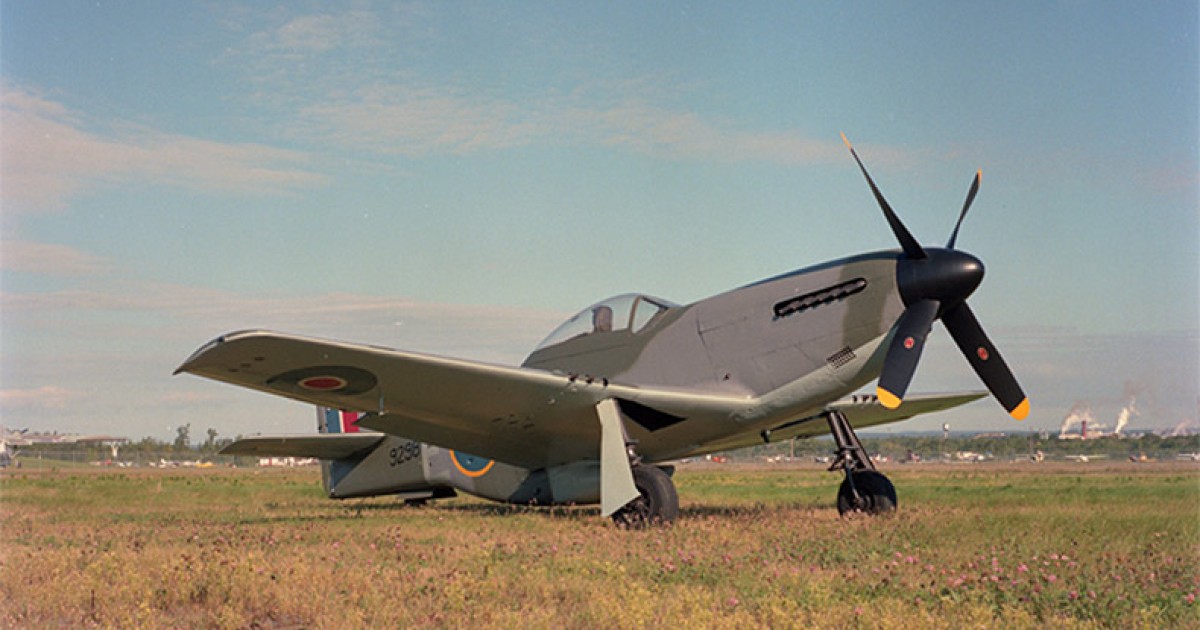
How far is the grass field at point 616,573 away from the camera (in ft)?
18.1

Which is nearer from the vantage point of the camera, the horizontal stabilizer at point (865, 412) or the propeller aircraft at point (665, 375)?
the propeller aircraft at point (665, 375)

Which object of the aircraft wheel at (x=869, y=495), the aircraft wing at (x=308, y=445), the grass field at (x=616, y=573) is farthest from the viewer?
the aircraft wing at (x=308, y=445)

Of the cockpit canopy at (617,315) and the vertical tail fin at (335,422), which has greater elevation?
the cockpit canopy at (617,315)

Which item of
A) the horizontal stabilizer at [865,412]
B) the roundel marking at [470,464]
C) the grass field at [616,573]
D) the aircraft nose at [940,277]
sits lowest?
the grass field at [616,573]

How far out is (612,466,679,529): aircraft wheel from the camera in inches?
425

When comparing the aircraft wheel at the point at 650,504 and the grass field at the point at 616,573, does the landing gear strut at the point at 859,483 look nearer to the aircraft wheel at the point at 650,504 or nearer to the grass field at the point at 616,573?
the grass field at the point at 616,573

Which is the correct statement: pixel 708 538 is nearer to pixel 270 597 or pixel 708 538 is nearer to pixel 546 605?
pixel 546 605

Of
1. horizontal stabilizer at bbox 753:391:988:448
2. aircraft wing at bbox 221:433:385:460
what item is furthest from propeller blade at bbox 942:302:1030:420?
aircraft wing at bbox 221:433:385:460

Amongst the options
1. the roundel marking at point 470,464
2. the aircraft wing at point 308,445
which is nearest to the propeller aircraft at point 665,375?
the roundel marking at point 470,464

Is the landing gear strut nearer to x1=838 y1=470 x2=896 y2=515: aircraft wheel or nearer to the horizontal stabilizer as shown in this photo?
x1=838 y1=470 x2=896 y2=515: aircraft wheel

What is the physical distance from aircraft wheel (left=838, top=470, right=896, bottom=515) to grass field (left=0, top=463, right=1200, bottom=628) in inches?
11.6

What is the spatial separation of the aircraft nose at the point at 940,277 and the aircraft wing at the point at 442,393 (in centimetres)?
220

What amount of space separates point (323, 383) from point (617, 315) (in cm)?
376

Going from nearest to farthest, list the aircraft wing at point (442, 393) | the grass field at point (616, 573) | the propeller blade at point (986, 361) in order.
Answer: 1. the grass field at point (616, 573)
2. the aircraft wing at point (442, 393)
3. the propeller blade at point (986, 361)
